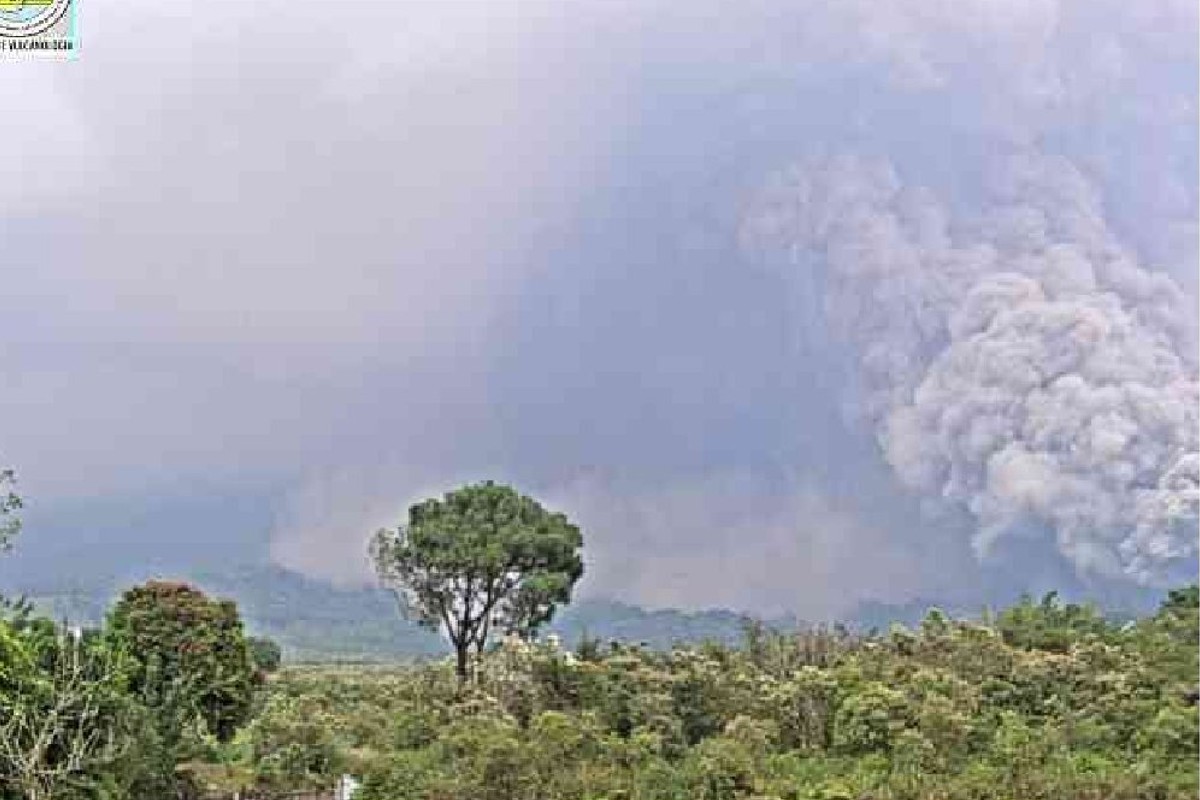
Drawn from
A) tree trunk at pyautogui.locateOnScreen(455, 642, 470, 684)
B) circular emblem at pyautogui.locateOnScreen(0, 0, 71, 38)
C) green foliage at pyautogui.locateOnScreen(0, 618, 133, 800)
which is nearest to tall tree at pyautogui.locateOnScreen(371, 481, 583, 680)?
tree trunk at pyautogui.locateOnScreen(455, 642, 470, 684)

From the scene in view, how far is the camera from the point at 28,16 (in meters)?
11.8

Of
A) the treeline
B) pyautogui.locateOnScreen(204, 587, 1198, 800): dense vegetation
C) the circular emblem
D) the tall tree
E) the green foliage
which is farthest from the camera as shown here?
the tall tree

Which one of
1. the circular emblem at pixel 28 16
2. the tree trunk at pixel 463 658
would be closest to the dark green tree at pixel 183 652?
the tree trunk at pixel 463 658

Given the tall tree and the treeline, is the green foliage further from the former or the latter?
the tall tree

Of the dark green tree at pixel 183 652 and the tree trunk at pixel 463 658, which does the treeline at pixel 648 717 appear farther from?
the tree trunk at pixel 463 658

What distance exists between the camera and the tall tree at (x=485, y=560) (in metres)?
20.9

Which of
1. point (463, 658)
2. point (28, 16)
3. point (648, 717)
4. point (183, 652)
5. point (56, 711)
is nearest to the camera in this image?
point (28, 16)

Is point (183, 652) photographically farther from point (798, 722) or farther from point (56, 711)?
point (798, 722)

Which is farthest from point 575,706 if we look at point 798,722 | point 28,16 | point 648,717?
point 28,16

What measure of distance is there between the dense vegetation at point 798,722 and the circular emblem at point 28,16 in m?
8.13

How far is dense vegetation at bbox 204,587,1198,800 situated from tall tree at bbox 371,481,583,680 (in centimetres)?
98

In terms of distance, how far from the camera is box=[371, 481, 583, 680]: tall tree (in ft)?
68.5

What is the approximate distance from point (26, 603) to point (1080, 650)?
37.4 feet

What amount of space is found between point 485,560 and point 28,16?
1054 centimetres
